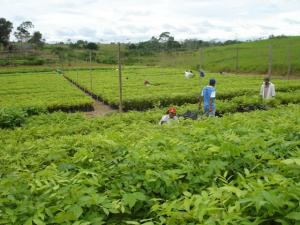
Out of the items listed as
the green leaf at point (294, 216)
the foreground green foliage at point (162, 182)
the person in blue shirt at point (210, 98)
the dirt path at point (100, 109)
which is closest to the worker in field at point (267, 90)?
the person in blue shirt at point (210, 98)

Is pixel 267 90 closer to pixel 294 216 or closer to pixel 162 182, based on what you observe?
pixel 162 182

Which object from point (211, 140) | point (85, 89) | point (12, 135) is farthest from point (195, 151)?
point (85, 89)

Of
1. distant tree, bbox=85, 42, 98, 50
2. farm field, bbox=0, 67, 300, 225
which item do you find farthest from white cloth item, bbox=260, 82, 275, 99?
distant tree, bbox=85, 42, 98, 50

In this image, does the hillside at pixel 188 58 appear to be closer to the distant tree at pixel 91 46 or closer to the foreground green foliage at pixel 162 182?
the distant tree at pixel 91 46

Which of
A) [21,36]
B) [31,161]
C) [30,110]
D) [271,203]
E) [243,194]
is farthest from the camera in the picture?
[21,36]

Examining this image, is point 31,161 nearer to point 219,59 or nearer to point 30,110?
point 30,110

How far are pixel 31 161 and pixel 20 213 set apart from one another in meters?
1.46

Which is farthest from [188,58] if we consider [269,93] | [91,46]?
[269,93]

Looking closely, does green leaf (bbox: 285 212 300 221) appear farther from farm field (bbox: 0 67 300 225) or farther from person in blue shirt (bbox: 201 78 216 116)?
person in blue shirt (bbox: 201 78 216 116)

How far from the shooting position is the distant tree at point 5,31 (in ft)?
227

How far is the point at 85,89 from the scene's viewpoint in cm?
2617

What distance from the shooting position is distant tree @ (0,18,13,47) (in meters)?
69.1

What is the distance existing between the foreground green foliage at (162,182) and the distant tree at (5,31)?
235ft

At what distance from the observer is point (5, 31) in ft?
228
